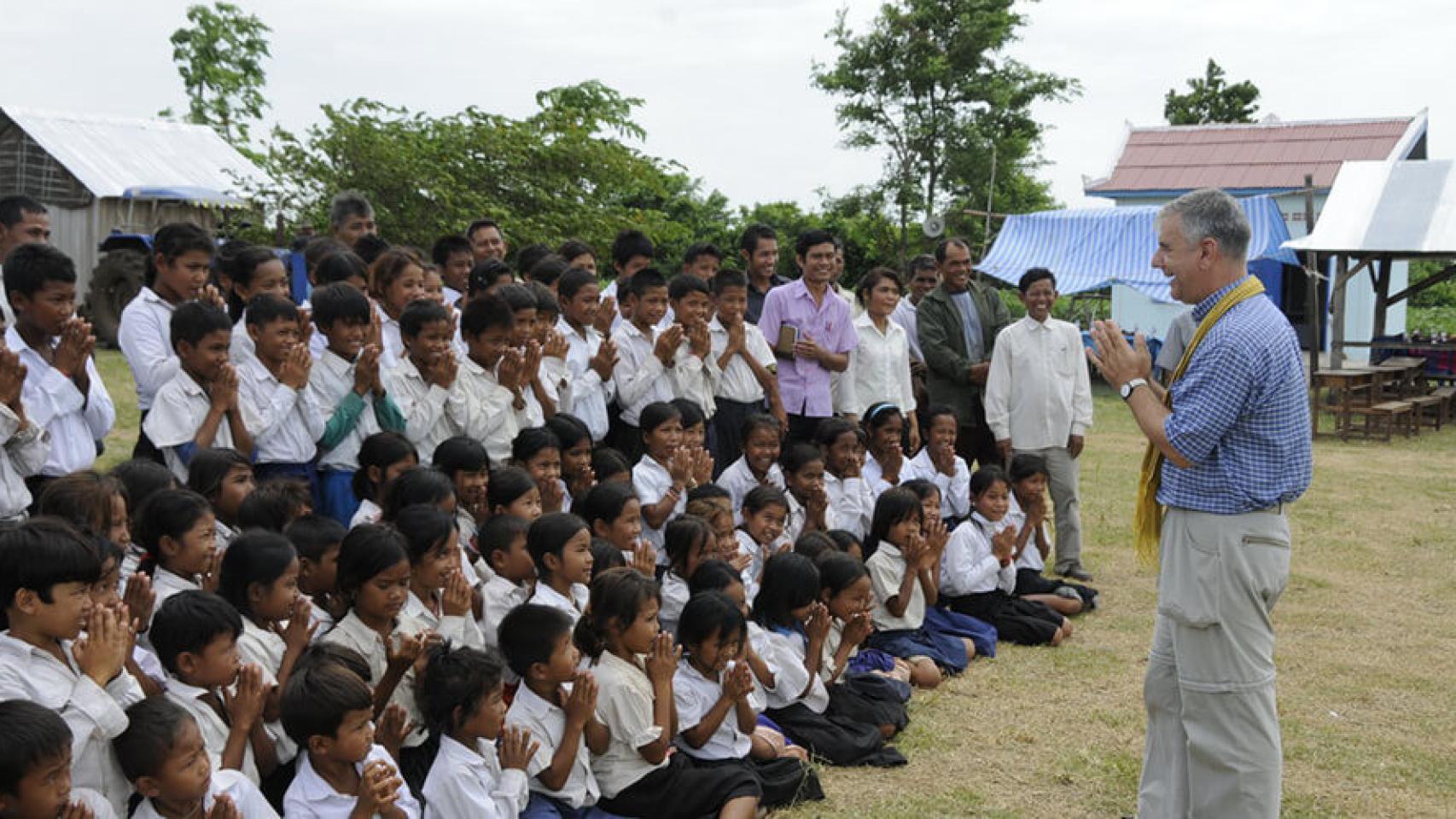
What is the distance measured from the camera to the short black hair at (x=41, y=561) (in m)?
2.96

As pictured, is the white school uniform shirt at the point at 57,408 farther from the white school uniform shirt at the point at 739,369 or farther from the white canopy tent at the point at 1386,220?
the white canopy tent at the point at 1386,220

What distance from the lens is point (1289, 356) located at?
3.71 meters

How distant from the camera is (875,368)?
291 inches

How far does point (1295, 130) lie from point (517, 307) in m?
21.9

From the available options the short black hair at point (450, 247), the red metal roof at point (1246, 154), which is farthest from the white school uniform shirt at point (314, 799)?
the red metal roof at point (1246, 154)

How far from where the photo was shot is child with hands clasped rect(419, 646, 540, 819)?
3467 mm

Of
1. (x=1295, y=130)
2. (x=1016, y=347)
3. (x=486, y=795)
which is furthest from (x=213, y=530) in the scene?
(x=1295, y=130)

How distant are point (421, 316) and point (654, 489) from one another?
1244mm

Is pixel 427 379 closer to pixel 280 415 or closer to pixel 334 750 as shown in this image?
pixel 280 415

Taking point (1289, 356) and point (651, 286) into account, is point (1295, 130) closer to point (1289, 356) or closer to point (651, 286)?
point (651, 286)

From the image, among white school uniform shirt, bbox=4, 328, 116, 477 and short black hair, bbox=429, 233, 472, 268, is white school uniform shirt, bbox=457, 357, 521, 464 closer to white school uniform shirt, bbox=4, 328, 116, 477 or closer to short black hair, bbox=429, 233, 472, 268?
white school uniform shirt, bbox=4, 328, 116, 477

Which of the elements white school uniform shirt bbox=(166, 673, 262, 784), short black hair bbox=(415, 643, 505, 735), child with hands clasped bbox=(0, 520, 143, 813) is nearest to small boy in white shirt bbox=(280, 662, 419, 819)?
white school uniform shirt bbox=(166, 673, 262, 784)

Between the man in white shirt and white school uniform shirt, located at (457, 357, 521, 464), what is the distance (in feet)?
10.6

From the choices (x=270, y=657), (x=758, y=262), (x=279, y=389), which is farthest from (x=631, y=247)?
(x=270, y=657)
